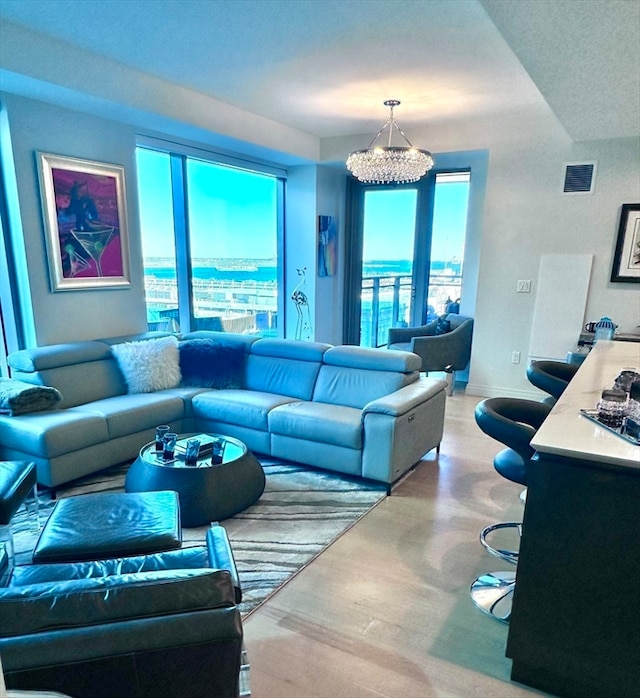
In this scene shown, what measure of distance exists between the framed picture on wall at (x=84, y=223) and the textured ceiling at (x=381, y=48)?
0.94 meters

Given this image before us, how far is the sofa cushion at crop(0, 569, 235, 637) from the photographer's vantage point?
1053 mm

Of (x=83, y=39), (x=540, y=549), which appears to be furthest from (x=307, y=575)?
(x=83, y=39)

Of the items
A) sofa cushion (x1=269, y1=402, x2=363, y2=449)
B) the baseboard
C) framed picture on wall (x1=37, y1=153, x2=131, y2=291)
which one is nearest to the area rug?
sofa cushion (x1=269, y1=402, x2=363, y2=449)

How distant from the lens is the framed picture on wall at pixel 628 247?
4375mm

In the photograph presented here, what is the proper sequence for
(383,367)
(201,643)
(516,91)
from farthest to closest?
(516,91), (383,367), (201,643)

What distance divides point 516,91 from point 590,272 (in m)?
1.82

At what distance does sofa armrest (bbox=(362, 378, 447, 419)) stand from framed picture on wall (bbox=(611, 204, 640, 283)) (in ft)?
7.50

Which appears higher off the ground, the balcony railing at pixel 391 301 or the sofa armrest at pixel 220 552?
the balcony railing at pixel 391 301

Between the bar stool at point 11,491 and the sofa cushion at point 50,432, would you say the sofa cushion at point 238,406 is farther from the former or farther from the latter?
the bar stool at point 11,491

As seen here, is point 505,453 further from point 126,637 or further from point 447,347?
point 447,347

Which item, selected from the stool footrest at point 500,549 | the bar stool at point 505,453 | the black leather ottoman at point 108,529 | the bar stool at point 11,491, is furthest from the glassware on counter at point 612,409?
the bar stool at point 11,491

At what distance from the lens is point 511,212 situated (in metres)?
4.89

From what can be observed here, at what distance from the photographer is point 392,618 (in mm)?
2031

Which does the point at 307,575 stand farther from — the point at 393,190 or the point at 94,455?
the point at 393,190
